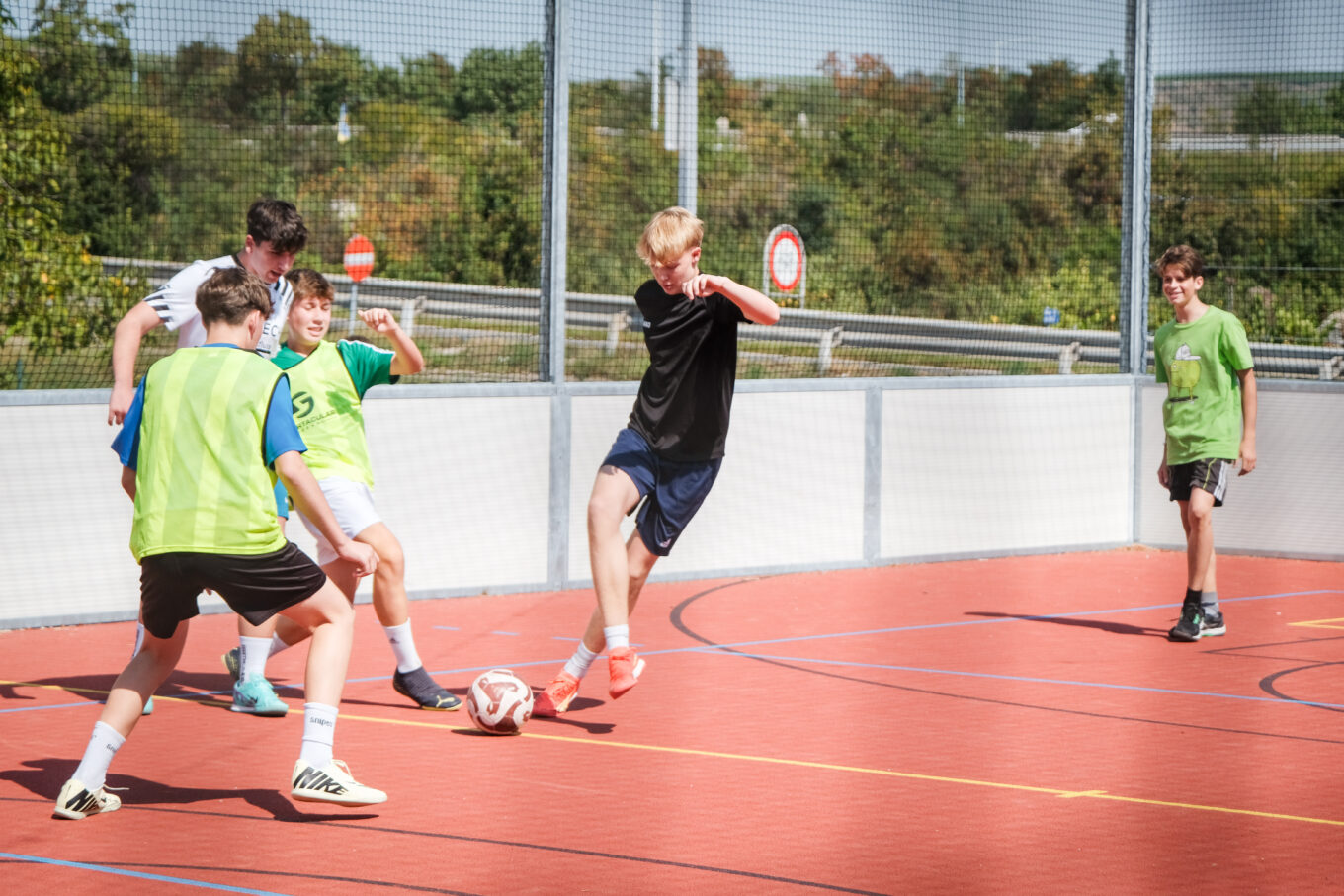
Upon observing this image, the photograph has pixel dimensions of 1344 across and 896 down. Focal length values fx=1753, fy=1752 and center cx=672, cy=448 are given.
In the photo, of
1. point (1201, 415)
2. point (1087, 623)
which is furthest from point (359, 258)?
point (1201, 415)

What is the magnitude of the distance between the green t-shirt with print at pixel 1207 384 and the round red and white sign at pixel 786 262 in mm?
6372

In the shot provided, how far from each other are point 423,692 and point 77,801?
2001 mm

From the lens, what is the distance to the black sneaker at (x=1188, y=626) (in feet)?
28.7

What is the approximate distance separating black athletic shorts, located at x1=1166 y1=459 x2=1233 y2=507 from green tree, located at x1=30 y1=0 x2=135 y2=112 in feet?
19.2

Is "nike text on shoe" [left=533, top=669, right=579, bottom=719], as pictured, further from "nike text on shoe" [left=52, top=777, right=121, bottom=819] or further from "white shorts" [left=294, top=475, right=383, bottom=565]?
"nike text on shoe" [left=52, top=777, right=121, bottom=819]

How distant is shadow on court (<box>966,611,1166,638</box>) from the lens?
909cm

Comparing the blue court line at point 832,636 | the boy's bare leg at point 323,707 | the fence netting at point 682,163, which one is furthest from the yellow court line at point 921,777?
the fence netting at point 682,163

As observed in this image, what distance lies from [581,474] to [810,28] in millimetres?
3414

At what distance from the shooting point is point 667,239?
647 cm

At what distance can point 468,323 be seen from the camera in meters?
11.5

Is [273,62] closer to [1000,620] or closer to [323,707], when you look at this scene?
[1000,620]

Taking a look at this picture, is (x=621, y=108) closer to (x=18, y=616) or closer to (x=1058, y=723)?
(x=18, y=616)

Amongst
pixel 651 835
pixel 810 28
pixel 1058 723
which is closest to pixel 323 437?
pixel 651 835

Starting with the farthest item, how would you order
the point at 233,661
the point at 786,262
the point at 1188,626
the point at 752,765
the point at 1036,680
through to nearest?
1. the point at 786,262
2. the point at 1188,626
3. the point at 1036,680
4. the point at 233,661
5. the point at 752,765
